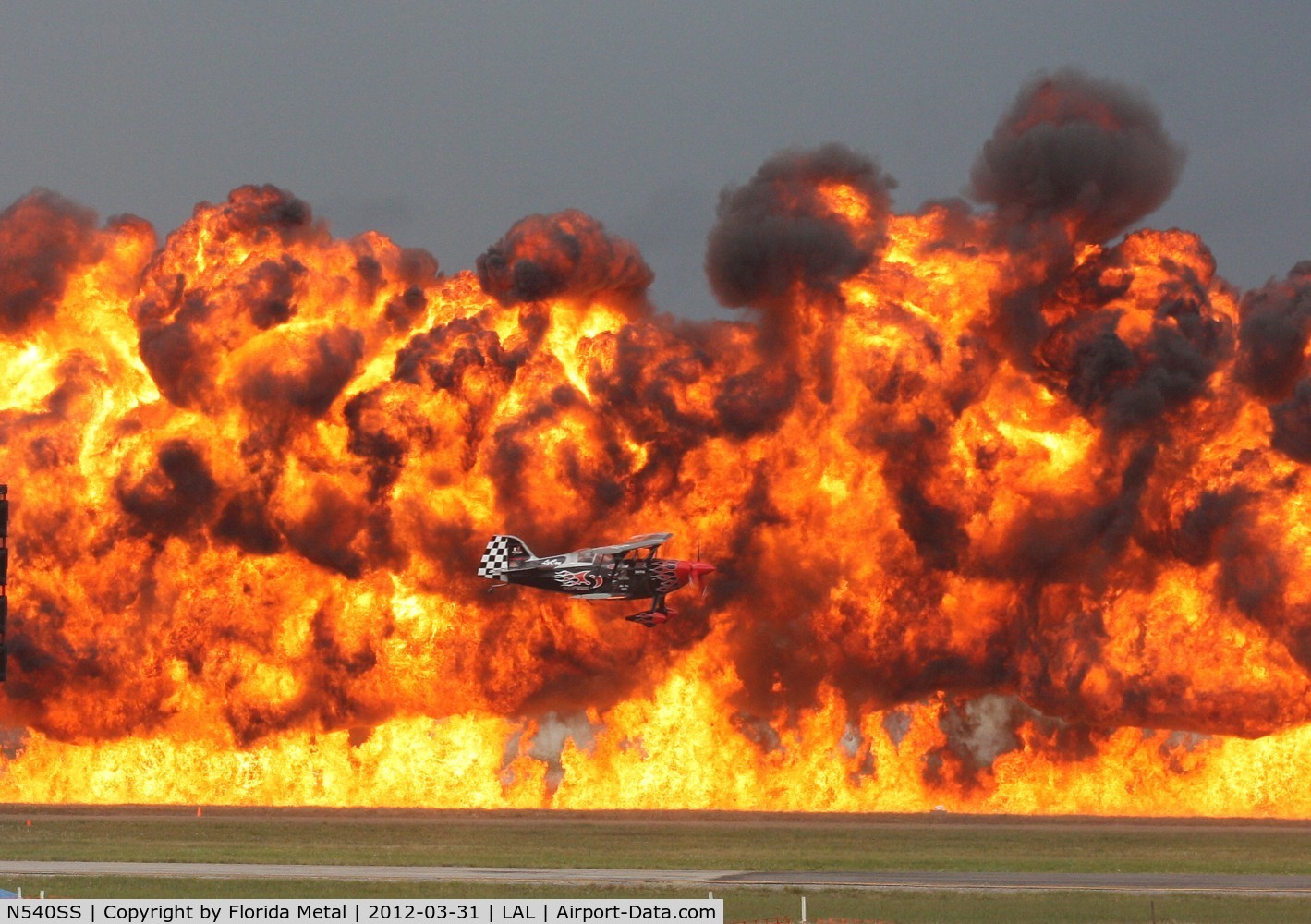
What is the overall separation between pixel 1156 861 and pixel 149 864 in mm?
46563

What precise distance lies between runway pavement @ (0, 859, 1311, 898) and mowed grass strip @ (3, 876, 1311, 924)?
7.17ft

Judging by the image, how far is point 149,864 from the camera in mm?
84562

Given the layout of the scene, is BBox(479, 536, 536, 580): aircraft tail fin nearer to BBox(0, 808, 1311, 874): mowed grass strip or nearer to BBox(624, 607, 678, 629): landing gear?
BBox(624, 607, 678, 629): landing gear

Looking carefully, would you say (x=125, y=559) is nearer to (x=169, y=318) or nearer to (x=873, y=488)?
(x=169, y=318)

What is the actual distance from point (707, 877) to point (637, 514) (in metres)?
56.5

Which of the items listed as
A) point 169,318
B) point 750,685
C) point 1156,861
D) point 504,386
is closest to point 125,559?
point 169,318

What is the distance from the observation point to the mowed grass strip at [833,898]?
69.1 meters

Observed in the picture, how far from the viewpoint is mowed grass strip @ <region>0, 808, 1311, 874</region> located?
91812mm

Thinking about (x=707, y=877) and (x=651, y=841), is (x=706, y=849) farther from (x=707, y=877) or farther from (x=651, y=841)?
(x=707, y=877)

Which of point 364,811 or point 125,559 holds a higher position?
point 125,559

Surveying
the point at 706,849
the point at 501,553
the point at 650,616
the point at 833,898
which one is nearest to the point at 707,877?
the point at 833,898

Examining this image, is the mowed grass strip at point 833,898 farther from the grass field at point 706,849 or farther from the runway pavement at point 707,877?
the runway pavement at point 707,877

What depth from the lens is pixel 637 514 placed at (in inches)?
5404

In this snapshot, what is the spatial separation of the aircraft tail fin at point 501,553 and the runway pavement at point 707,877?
1534 inches
